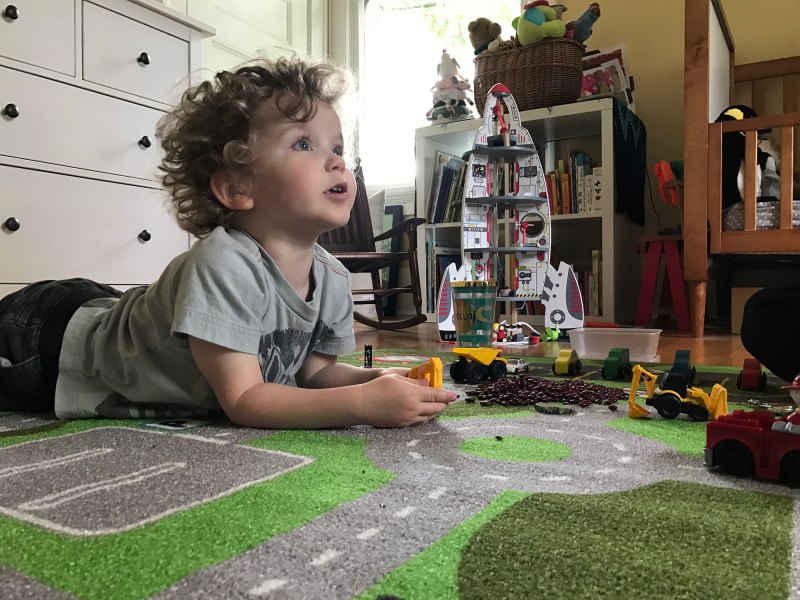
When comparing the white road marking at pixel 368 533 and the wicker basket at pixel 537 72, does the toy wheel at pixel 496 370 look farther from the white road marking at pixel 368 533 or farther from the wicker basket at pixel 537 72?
the wicker basket at pixel 537 72

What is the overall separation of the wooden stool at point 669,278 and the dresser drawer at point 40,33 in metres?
1.93

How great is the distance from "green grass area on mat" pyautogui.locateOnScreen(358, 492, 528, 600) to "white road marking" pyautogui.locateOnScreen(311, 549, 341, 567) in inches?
1.6

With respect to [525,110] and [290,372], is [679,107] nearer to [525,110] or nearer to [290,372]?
[525,110]

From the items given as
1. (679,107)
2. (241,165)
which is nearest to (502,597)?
(241,165)

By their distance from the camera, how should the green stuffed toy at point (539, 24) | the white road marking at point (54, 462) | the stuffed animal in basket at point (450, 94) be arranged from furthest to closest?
the stuffed animal in basket at point (450, 94) → the green stuffed toy at point (539, 24) → the white road marking at point (54, 462)

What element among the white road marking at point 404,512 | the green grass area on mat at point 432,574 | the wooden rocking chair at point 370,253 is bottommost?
the white road marking at point 404,512

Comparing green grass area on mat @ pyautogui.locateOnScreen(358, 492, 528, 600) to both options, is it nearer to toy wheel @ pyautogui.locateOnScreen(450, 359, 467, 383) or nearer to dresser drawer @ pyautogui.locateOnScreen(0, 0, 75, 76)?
toy wheel @ pyautogui.locateOnScreen(450, 359, 467, 383)

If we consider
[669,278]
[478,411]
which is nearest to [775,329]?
[478,411]

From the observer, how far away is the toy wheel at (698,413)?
2.57ft

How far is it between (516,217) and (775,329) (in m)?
1.15

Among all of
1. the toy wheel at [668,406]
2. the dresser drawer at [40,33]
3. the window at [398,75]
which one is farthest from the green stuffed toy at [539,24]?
the toy wheel at [668,406]

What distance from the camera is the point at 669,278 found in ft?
7.75

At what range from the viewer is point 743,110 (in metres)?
1.98

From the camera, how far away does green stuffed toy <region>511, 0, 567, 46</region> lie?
2.26m
